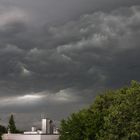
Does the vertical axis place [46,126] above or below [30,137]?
above

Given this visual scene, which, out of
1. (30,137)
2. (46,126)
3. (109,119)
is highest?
(46,126)

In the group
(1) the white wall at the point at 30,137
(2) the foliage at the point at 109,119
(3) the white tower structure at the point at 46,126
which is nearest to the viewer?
(2) the foliage at the point at 109,119

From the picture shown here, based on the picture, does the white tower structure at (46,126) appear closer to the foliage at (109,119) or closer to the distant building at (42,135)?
the distant building at (42,135)

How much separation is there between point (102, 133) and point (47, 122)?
4606 cm

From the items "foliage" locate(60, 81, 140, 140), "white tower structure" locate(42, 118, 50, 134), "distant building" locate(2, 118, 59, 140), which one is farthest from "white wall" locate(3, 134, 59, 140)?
"foliage" locate(60, 81, 140, 140)

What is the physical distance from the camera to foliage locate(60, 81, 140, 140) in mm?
77500

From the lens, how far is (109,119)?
8106cm

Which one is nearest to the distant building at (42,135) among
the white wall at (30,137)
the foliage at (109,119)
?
the white wall at (30,137)

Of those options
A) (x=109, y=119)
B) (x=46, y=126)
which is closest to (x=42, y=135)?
(x=46, y=126)

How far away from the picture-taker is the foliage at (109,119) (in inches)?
3051

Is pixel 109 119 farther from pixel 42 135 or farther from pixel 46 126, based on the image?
pixel 46 126

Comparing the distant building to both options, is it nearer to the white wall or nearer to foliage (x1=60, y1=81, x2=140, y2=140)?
the white wall

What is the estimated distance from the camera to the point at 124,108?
7800cm

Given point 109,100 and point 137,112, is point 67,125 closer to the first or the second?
point 109,100
